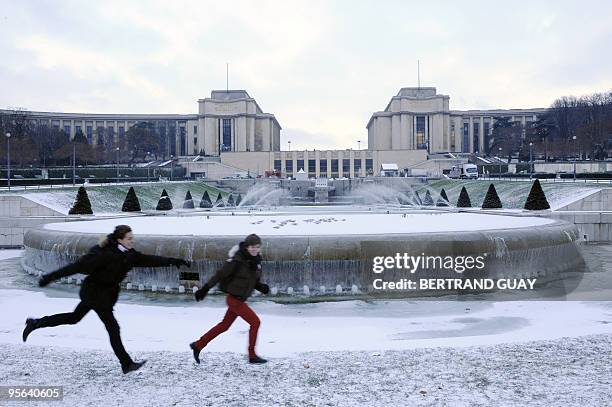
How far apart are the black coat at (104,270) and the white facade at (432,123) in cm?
12551

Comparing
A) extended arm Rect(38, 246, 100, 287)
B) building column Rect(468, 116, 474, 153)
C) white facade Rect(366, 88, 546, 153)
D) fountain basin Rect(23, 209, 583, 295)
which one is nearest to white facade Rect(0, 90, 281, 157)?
white facade Rect(366, 88, 546, 153)

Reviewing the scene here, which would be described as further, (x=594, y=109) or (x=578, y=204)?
(x=594, y=109)

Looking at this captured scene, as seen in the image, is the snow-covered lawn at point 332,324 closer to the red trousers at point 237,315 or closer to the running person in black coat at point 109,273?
the red trousers at point 237,315

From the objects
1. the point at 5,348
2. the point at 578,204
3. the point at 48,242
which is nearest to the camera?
the point at 5,348

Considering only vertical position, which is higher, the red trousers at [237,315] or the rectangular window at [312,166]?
the rectangular window at [312,166]

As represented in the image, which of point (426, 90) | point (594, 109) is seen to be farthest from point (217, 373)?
point (426, 90)

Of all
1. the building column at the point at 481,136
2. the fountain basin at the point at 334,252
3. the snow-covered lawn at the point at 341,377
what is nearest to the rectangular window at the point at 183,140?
the building column at the point at 481,136

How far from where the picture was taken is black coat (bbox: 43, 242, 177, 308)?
19.6ft

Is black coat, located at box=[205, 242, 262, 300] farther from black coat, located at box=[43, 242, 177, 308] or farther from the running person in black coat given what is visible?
black coat, located at box=[43, 242, 177, 308]

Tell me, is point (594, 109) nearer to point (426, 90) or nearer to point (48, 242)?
point (426, 90)

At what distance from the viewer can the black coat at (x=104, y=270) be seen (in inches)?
235

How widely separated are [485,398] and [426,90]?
137173 millimetres

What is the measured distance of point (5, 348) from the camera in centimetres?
723

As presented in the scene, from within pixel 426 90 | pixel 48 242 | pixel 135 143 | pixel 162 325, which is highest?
pixel 426 90
